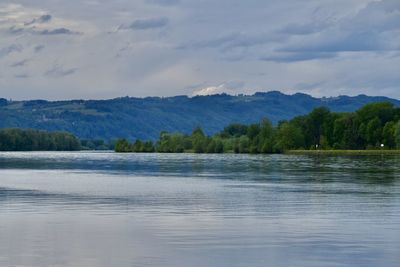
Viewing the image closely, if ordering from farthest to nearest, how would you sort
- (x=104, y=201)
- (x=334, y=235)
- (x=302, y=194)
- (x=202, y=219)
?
(x=302, y=194) → (x=104, y=201) → (x=202, y=219) → (x=334, y=235)

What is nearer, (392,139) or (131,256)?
(131,256)

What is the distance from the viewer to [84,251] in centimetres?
2716

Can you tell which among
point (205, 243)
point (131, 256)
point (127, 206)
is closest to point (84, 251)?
point (131, 256)

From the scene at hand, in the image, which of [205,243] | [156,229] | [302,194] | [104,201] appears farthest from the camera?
[302,194]

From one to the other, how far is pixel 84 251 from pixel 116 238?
3.28m

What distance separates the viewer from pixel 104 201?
159 feet

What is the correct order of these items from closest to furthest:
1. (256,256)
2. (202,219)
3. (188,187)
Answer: (256,256), (202,219), (188,187)

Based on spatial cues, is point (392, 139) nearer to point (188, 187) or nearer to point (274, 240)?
point (188, 187)

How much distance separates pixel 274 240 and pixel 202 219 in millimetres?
7619

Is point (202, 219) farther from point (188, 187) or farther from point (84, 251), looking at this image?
point (188, 187)

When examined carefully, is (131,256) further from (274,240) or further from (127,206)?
(127,206)

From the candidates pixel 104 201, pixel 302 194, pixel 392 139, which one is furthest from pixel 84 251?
pixel 392 139

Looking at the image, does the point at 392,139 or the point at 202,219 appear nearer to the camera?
the point at 202,219

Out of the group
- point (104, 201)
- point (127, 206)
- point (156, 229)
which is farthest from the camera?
point (104, 201)
